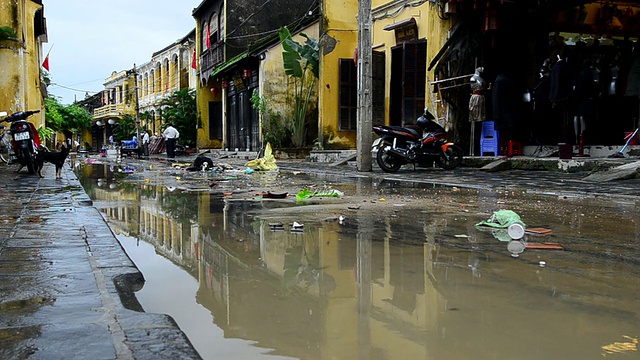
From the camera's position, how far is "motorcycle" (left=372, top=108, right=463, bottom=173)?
36.8 ft

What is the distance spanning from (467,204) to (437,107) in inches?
282

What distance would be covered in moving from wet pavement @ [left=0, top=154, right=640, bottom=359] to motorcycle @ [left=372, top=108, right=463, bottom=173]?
587 cm

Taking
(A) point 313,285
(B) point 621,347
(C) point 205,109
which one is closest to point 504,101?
(A) point 313,285

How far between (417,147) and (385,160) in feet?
2.30

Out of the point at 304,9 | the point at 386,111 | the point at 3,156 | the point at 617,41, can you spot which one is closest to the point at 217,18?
the point at 304,9

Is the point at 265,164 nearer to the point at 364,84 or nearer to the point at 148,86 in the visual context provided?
the point at 364,84

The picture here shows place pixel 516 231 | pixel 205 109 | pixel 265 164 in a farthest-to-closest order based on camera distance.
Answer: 1. pixel 205 109
2. pixel 265 164
3. pixel 516 231

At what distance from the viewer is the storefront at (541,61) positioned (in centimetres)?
1117

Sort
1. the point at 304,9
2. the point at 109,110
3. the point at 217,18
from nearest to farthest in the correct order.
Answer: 1. the point at 304,9
2. the point at 217,18
3. the point at 109,110

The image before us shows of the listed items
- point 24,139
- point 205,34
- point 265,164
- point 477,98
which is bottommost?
point 265,164

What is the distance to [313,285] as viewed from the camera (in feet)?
8.75

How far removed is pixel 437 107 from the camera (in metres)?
12.7

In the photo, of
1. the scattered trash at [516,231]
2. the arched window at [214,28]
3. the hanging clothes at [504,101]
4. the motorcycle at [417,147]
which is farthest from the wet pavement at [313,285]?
the arched window at [214,28]

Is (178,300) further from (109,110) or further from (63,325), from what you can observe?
(109,110)
